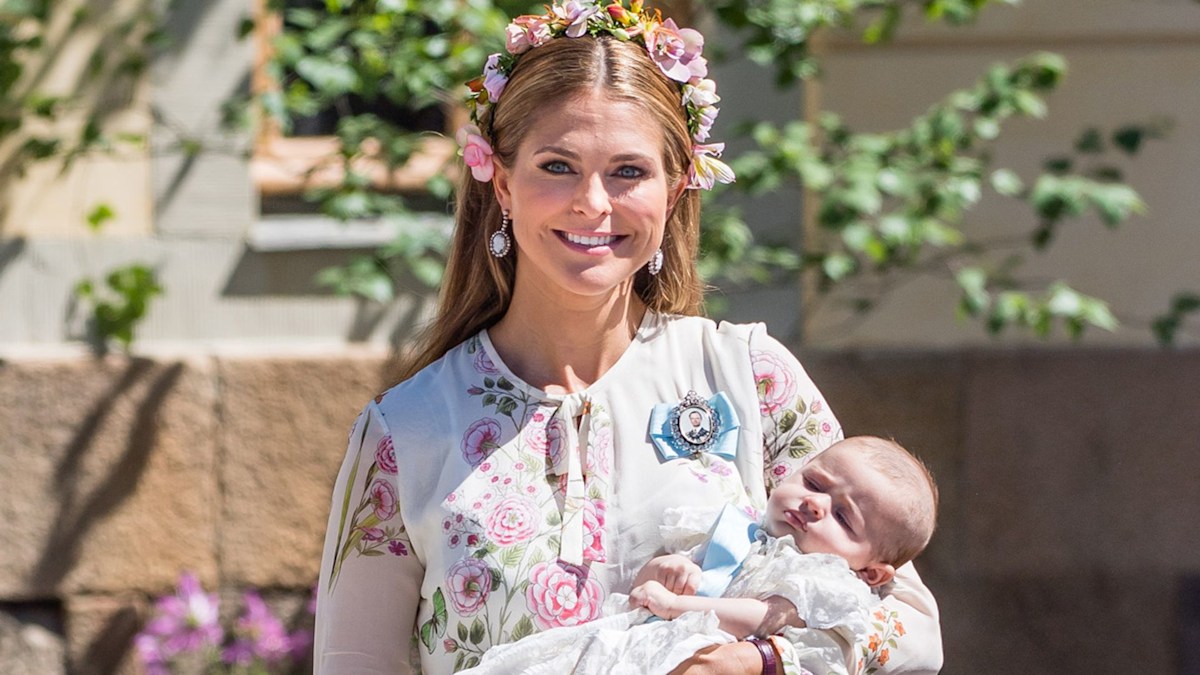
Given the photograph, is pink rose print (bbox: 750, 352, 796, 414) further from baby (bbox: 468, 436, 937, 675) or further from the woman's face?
the woman's face

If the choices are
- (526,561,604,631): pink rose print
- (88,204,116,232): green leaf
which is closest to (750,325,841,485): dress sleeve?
(526,561,604,631): pink rose print

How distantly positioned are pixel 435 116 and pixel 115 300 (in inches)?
47.5

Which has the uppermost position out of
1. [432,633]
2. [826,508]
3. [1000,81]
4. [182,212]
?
[826,508]

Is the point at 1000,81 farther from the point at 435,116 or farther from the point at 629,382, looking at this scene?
the point at 629,382

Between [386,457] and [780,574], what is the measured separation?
577 mm

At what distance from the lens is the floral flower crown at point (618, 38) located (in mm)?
2299

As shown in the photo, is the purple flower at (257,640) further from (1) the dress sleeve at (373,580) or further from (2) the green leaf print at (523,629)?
(2) the green leaf print at (523,629)

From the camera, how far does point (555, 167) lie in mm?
2197

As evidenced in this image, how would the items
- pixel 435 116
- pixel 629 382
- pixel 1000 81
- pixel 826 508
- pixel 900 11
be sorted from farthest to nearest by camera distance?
pixel 435 116 → pixel 900 11 → pixel 1000 81 → pixel 629 382 → pixel 826 508

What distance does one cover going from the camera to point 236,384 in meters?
5.01

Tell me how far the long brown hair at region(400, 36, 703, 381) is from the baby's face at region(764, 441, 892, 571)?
414 mm

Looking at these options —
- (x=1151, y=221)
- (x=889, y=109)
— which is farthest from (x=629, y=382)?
(x=1151, y=221)

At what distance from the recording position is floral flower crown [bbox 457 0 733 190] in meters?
2.30

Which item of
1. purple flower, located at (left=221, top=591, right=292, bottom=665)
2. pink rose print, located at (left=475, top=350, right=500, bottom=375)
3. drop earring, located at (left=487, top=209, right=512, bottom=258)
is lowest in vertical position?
purple flower, located at (left=221, top=591, right=292, bottom=665)
